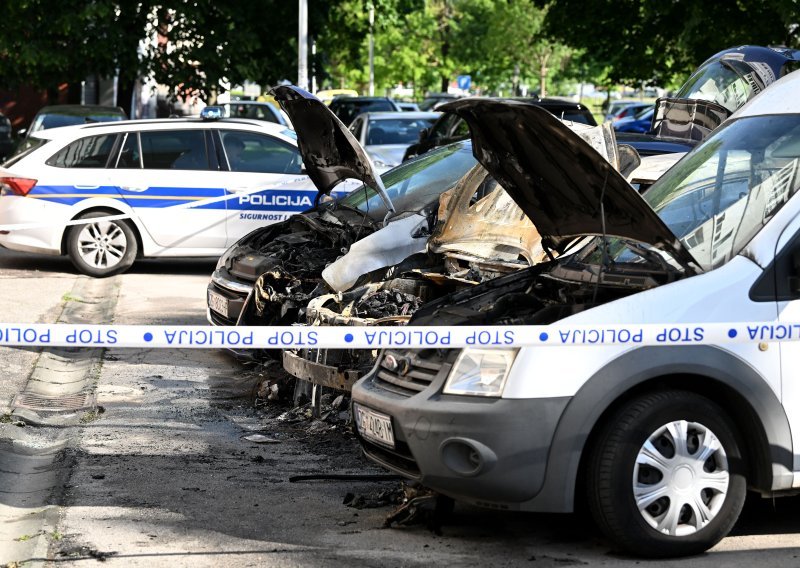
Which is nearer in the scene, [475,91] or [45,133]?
[45,133]

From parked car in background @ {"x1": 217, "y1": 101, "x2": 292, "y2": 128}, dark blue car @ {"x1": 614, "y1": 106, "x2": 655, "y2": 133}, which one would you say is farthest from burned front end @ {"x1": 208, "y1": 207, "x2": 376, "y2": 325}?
dark blue car @ {"x1": 614, "y1": 106, "x2": 655, "y2": 133}

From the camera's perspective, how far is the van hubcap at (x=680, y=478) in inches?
197

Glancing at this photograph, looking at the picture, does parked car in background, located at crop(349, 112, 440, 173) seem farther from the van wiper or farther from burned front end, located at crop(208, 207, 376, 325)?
the van wiper

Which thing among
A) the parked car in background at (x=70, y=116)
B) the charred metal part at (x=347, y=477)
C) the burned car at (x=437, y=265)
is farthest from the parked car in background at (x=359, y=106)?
the charred metal part at (x=347, y=477)

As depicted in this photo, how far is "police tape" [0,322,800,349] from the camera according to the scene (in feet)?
15.7

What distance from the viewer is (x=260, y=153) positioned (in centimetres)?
1376

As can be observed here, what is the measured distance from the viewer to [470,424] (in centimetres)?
494

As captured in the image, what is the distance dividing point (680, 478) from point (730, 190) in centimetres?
142

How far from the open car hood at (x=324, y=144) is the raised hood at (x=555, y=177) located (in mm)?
2540

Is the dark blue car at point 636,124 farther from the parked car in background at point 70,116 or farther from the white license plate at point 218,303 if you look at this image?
the white license plate at point 218,303

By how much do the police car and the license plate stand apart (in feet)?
25.7

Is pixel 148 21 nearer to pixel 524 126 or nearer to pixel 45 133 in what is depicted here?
pixel 45 133

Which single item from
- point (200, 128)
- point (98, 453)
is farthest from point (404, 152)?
point (98, 453)

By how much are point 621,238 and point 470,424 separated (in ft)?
3.66
